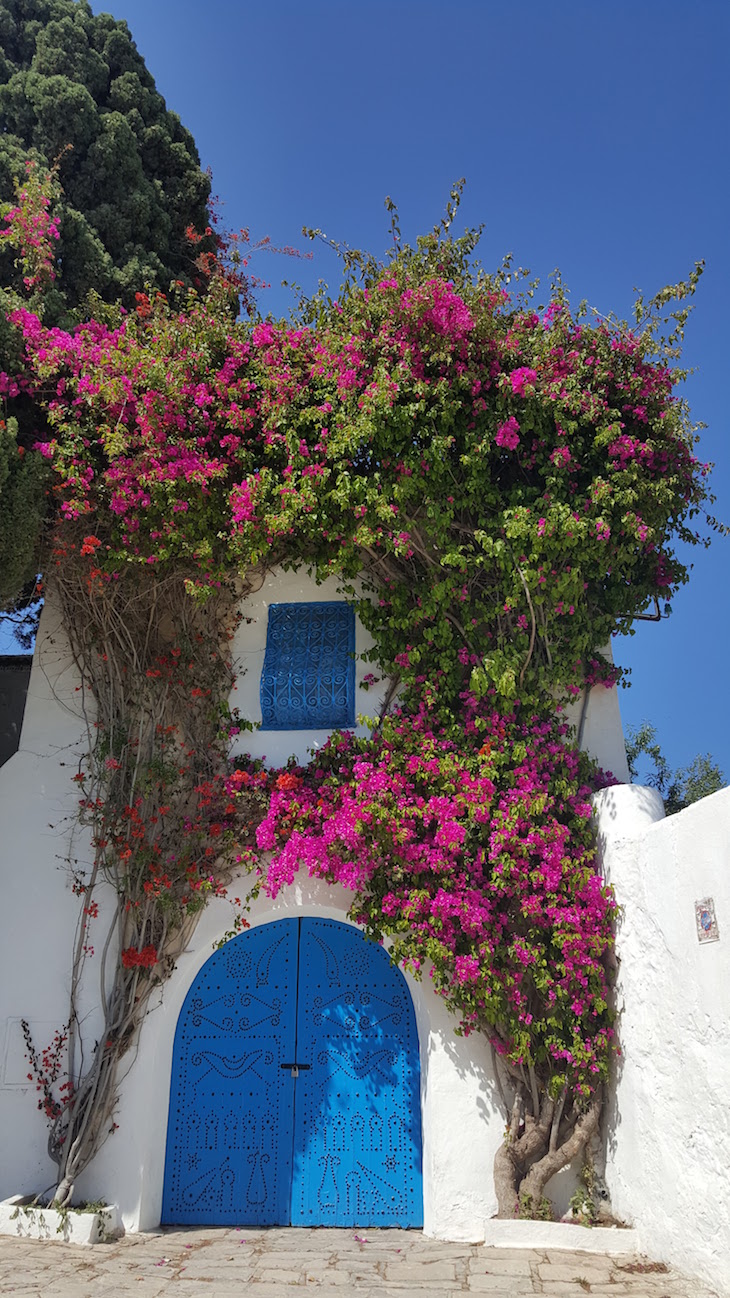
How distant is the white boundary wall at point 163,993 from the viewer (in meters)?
5.30

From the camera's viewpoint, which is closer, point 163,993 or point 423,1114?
point 423,1114

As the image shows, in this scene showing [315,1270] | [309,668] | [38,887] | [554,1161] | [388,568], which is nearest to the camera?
[315,1270]

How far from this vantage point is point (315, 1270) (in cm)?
443

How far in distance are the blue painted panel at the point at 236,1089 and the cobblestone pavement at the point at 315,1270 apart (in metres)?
0.40

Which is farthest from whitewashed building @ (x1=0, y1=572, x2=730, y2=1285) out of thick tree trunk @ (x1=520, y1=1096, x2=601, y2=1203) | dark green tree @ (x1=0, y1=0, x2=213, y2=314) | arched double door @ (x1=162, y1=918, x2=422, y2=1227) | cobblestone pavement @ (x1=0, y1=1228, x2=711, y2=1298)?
dark green tree @ (x1=0, y1=0, x2=213, y2=314)

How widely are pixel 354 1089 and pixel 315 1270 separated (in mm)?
1299

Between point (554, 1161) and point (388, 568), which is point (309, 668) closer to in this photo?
point (388, 568)

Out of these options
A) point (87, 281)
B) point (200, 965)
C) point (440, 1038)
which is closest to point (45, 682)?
point (200, 965)

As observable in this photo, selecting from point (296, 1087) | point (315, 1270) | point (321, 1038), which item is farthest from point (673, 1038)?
point (296, 1087)

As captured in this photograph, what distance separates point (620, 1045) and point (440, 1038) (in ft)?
3.61

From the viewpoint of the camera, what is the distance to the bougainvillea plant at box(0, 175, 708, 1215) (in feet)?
17.9

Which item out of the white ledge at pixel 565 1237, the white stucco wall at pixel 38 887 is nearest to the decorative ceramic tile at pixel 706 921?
the white ledge at pixel 565 1237

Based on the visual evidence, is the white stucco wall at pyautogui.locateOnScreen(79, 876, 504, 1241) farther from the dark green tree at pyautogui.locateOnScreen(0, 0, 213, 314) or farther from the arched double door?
the dark green tree at pyautogui.locateOnScreen(0, 0, 213, 314)

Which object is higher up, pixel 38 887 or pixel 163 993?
pixel 38 887
